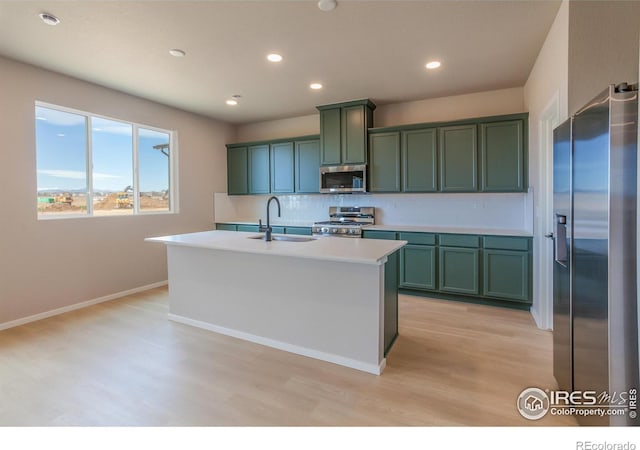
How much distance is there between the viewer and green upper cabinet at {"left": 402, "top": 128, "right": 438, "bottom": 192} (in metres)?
4.21

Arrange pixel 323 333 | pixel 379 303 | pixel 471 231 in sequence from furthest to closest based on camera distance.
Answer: pixel 471 231
pixel 323 333
pixel 379 303

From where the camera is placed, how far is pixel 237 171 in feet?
19.1

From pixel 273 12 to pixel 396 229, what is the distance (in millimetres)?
2881

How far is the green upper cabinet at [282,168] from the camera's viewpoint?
5.28 meters

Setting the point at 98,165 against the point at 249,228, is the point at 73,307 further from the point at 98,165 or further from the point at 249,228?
the point at 249,228

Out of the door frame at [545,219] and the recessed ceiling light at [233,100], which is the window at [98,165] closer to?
the recessed ceiling light at [233,100]

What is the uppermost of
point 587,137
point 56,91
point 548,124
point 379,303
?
point 56,91

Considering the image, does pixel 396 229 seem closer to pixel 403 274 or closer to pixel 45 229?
pixel 403 274

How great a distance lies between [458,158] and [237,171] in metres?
3.74

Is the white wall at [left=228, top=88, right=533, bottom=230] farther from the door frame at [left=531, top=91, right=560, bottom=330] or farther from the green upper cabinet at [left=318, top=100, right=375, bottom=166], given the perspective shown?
the door frame at [left=531, top=91, right=560, bottom=330]

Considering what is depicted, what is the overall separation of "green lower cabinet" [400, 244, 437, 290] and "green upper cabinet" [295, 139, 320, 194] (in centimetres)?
178

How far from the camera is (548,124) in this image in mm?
3000

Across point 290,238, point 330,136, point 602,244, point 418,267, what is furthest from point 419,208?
point 602,244
